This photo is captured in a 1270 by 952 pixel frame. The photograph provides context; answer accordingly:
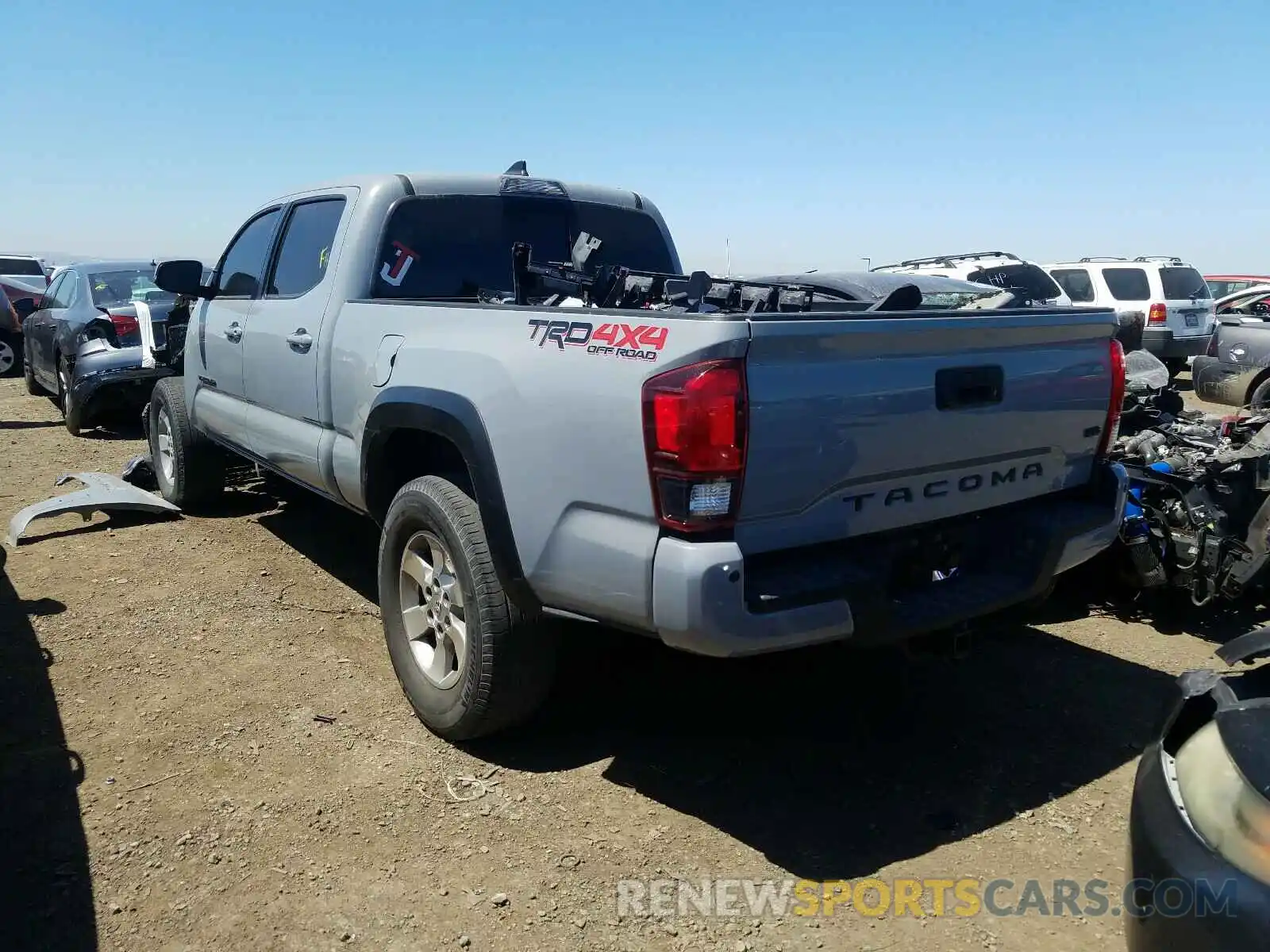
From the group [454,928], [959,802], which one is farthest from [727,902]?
[959,802]

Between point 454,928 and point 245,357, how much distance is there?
339 cm

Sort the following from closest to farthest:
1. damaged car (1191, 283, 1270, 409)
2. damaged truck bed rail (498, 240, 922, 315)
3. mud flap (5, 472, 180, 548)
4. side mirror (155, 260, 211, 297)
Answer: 1. damaged truck bed rail (498, 240, 922, 315)
2. side mirror (155, 260, 211, 297)
3. mud flap (5, 472, 180, 548)
4. damaged car (1191, 283, 1270, 409)

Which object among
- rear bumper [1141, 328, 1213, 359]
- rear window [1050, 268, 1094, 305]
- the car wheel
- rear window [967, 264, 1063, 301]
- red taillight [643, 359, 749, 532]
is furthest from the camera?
rear window [1050, 268, 1094, 305]

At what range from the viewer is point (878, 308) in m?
3.17

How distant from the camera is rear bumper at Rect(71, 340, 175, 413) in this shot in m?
8.72

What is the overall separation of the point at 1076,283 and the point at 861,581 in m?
14.0

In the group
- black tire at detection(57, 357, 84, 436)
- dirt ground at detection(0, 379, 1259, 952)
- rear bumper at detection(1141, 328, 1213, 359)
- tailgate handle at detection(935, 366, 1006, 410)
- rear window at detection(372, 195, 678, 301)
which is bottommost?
dirt ground at detection(0, 379, 1259, 952)

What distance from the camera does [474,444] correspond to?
3062mm

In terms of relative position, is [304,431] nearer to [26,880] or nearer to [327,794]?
[327,794]

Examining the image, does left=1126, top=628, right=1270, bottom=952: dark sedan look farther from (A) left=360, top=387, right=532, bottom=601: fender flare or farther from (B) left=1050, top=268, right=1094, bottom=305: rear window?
(B) left=1050, top=268, right=1094, bottom=305: rear window

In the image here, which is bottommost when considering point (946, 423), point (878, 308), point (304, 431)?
point (304, 431)

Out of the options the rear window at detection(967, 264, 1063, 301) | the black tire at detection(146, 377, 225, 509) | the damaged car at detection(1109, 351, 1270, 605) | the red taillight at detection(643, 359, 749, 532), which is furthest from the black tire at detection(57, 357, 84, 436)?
the rear window at detection(967, 264, 1063, 301)

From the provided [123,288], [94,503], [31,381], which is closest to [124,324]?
[123,288]

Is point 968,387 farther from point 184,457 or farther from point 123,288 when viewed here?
point 123,288
